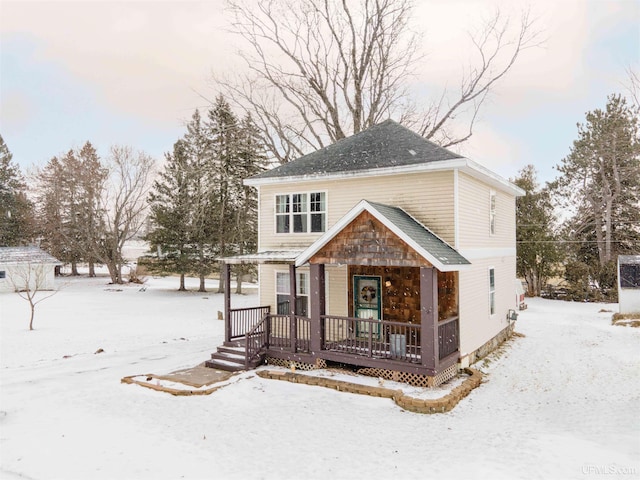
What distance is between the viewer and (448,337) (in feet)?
36.8

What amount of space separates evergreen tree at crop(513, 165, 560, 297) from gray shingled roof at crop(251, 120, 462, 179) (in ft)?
69.7

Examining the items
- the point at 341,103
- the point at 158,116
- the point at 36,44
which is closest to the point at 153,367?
the point at 36,44

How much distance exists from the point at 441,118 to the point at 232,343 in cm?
1962

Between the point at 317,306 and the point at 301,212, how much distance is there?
3942 millimetres

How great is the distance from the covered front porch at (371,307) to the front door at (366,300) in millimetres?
33

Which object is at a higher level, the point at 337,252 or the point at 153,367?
the point at 337,252

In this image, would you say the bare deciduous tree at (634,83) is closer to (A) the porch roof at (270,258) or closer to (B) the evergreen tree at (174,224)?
(A) the porch roof at (270,258)

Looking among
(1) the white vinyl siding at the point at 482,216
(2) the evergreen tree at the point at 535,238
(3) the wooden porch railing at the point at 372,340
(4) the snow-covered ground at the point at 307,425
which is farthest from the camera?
(2) the evergreen tree at the point at 535,238

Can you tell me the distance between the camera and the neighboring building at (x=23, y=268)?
115ft

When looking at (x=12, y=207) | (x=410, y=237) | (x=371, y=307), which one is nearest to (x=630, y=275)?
(x=371, y=307)

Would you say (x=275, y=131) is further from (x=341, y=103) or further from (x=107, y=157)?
(x=107, y=157)

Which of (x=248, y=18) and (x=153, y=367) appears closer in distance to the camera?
(x=153, y=367)

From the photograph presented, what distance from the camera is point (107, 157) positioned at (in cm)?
4069

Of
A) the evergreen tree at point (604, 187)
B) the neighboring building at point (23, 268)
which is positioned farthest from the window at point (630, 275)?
the neighboring building at point (23, 268)
